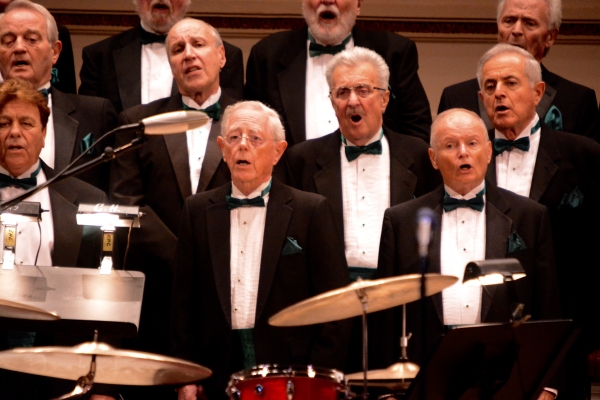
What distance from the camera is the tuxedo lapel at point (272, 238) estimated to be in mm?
3836

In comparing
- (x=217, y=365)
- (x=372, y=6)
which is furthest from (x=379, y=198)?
(x=372, y=6)

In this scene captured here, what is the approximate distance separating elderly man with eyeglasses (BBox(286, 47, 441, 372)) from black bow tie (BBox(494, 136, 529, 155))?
264 mm

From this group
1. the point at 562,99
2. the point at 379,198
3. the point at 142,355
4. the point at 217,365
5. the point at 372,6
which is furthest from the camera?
the point at 372,6

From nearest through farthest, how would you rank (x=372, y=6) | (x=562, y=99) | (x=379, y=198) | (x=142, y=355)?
(x=142, y=355) → (x=379, y=198) → (x=562, y=99) → (x=372, y=6)

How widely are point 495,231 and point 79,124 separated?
1.74m

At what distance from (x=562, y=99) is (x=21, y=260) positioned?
236 centimetres

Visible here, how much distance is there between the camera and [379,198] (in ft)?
13.8

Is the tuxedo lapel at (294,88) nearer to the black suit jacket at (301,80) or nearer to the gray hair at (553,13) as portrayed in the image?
the black suit jacket at (301,80)

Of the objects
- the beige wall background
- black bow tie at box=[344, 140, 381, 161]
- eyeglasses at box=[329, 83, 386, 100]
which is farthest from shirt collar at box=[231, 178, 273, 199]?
the beige wall background

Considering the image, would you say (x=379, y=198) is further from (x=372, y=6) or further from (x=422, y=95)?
(x=372, y=6)

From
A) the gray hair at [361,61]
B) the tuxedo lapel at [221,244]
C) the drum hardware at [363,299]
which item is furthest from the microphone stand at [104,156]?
the gray hair at [361,61]

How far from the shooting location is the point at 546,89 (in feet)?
15.4

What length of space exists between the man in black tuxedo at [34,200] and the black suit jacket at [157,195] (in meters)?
0.23

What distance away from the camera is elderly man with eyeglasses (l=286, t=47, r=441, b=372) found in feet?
13.7
